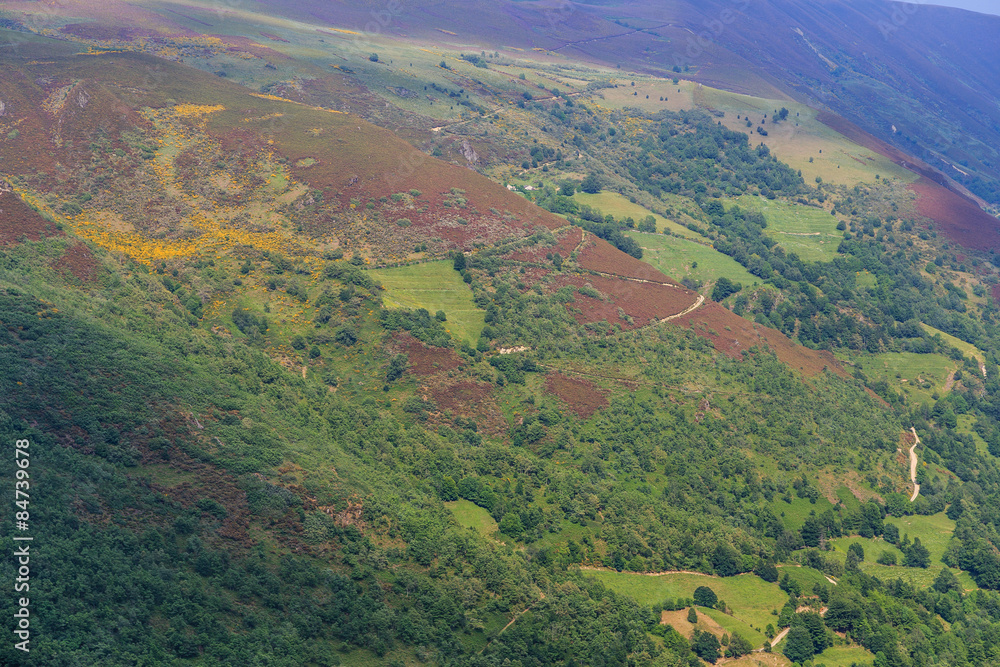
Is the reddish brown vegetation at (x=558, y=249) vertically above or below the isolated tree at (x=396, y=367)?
above

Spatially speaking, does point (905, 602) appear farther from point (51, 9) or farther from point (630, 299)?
point (51, 9)

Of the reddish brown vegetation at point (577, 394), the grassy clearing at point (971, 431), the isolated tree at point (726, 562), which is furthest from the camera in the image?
the grassy clearing at point (971, 431)

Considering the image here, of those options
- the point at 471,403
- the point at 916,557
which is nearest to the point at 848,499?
the point at 916,557

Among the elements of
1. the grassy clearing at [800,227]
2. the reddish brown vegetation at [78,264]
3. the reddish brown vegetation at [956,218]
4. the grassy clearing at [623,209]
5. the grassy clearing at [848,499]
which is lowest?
the grassy clearing at [848,499]

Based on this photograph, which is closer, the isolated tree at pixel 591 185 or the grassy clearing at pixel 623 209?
the grassy clearing at pixel 623 209

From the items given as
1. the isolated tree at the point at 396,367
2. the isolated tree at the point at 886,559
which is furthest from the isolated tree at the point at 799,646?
the isolated tree at the point at 396,367

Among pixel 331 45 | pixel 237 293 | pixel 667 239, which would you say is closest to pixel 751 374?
pixel 667 239

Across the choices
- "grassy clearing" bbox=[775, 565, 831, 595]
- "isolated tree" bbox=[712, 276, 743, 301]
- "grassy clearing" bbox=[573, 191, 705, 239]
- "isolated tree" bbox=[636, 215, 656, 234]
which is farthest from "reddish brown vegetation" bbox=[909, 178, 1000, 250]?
"grassy clearing" bbox=[775, 565, 831, 595]

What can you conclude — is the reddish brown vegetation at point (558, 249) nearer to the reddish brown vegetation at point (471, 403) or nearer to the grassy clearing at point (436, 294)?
the grassy clearing at point (436, 294)
